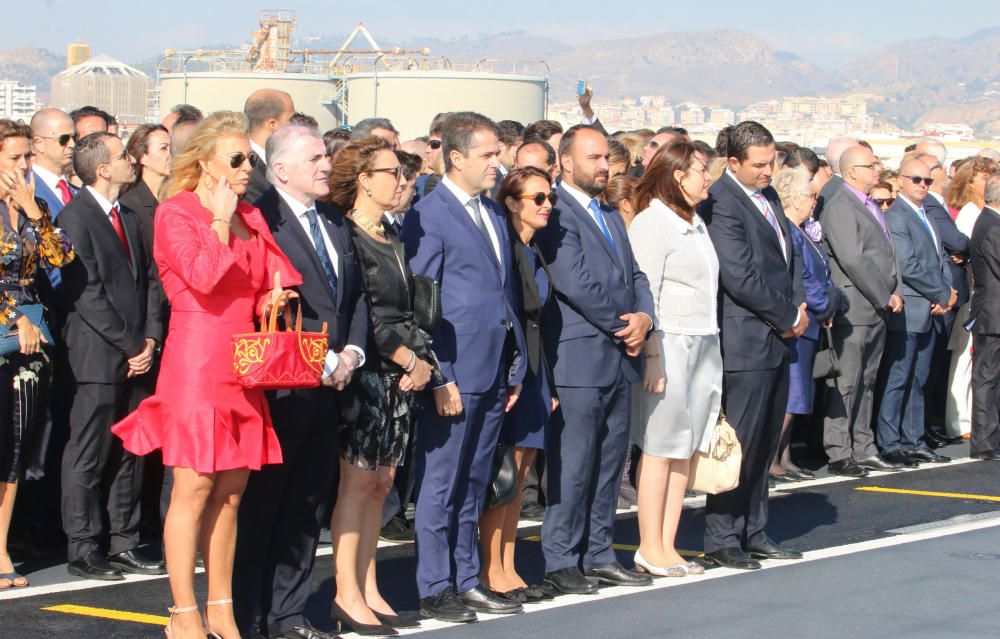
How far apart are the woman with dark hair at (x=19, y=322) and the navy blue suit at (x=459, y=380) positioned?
1815 mm

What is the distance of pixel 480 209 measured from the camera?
645 centimetres

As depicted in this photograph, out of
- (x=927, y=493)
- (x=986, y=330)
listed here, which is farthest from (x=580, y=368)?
(x=986, y=330)

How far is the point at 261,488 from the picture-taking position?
5633 mm

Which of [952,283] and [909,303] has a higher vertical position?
[952,283]

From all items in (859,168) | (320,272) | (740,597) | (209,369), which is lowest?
(740,597)

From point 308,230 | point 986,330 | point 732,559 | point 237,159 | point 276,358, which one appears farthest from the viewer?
point 986,330

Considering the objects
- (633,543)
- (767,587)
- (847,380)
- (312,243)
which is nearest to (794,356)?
(847,380)

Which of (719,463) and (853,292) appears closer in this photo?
(719,463)

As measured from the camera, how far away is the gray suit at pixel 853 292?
10.4m

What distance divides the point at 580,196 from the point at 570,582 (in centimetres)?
188

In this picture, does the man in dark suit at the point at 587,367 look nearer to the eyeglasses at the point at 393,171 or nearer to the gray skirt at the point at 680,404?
Result: the gray skirt at the point at 680,404

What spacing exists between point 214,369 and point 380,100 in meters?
56.1

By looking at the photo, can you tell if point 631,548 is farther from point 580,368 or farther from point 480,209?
point 480,209

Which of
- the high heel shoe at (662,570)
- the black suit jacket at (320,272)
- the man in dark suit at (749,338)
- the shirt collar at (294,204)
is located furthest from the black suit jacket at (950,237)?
the shirt collar at (294,204)
